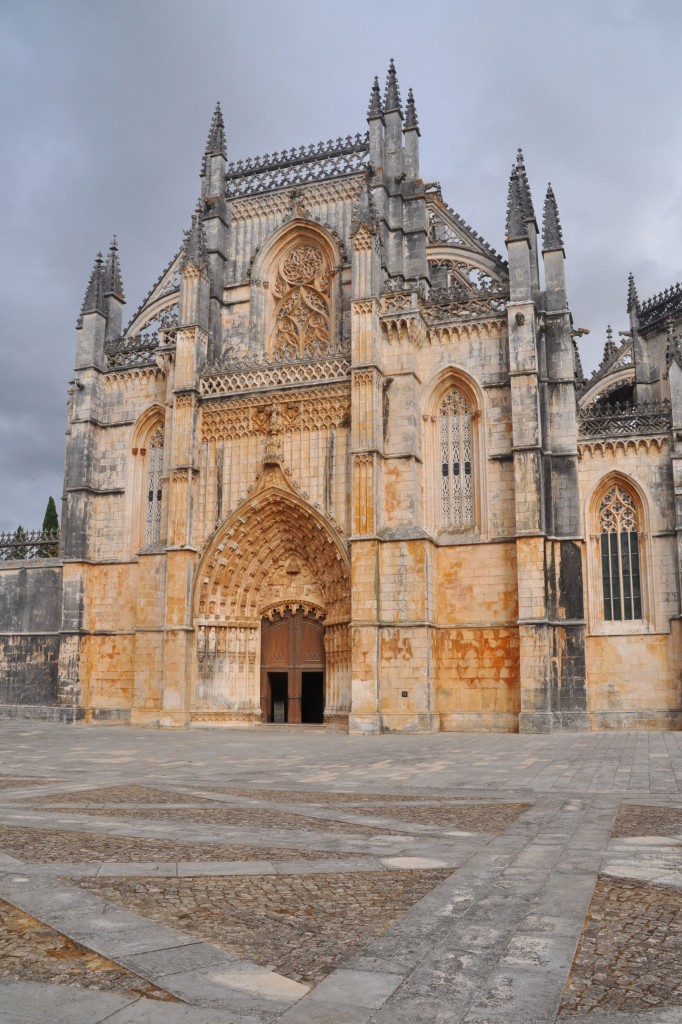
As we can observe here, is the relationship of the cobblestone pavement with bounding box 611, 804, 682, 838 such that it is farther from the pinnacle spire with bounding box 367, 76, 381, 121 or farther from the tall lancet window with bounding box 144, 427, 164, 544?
the pinnacle spire with bounding box 367, 76, 381, 121

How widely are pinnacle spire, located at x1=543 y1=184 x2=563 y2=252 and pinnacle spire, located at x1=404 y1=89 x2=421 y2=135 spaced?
609cm

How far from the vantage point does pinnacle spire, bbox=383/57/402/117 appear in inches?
1178

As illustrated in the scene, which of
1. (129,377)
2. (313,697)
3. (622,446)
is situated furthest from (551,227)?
(313,697)

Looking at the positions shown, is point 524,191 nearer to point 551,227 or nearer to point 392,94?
point 551,227

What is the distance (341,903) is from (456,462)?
71.6 feet

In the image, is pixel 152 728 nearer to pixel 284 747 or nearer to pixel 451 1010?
pixel 284 747

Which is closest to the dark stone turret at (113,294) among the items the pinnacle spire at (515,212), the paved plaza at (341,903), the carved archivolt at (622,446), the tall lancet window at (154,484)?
the tall lancet window at (154,484)

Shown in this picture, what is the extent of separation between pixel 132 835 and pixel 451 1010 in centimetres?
458

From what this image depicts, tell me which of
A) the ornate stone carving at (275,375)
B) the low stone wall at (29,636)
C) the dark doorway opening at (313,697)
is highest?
the ornate stone carving at (275,375)

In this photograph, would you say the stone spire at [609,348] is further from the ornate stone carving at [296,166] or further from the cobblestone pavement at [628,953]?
the cobblestone pavement at [628,953]

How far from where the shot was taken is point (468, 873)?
6000 mm

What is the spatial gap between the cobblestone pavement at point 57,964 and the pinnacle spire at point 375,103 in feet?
98.0

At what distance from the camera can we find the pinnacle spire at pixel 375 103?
97.4 ft

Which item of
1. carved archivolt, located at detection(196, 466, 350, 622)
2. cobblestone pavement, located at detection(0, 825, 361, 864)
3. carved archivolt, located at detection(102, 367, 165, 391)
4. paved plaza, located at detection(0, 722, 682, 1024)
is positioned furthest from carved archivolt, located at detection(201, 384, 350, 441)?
cobblestone pavement, located at detection(0, 825, 361, 864)
